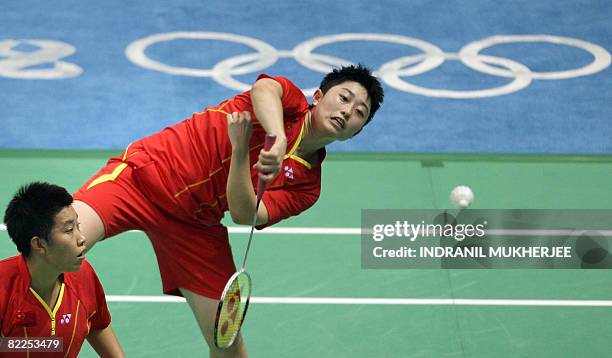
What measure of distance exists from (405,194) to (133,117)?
9.49 feet

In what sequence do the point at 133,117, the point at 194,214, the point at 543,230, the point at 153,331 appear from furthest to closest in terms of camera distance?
the point at 133,117 < the point at 543,230 < the point at 153,331 < the point at 194,214

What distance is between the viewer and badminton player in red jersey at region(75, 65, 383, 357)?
538 cm

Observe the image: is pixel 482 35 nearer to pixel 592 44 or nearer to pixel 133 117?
pixel 592 44

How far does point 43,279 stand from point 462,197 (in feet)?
14.9

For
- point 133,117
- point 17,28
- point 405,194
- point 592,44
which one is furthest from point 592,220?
point 17,28

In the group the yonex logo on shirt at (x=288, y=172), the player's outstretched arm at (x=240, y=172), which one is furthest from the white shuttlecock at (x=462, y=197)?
the player's outstretched arm at (x=240, y=172)

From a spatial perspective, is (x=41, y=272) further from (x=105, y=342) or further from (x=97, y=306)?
(x=105, y=342)

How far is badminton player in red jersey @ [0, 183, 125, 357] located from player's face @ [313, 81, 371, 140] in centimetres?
134

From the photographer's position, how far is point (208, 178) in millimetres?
5512

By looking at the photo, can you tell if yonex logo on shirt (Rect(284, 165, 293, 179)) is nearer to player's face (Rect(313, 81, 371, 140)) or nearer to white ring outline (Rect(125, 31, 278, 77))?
player's face (Rect(313, 81, 371, 140))

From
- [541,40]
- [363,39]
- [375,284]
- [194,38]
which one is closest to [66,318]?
[375,284]

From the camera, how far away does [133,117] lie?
411 inches

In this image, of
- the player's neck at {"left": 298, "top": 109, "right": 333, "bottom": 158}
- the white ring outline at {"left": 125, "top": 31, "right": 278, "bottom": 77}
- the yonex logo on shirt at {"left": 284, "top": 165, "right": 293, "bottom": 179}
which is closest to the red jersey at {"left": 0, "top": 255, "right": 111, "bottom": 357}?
the yonex logo on shirt at {"left": 284, "top": 165, "right": 293, "bottom": 179}

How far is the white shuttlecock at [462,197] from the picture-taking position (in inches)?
336
